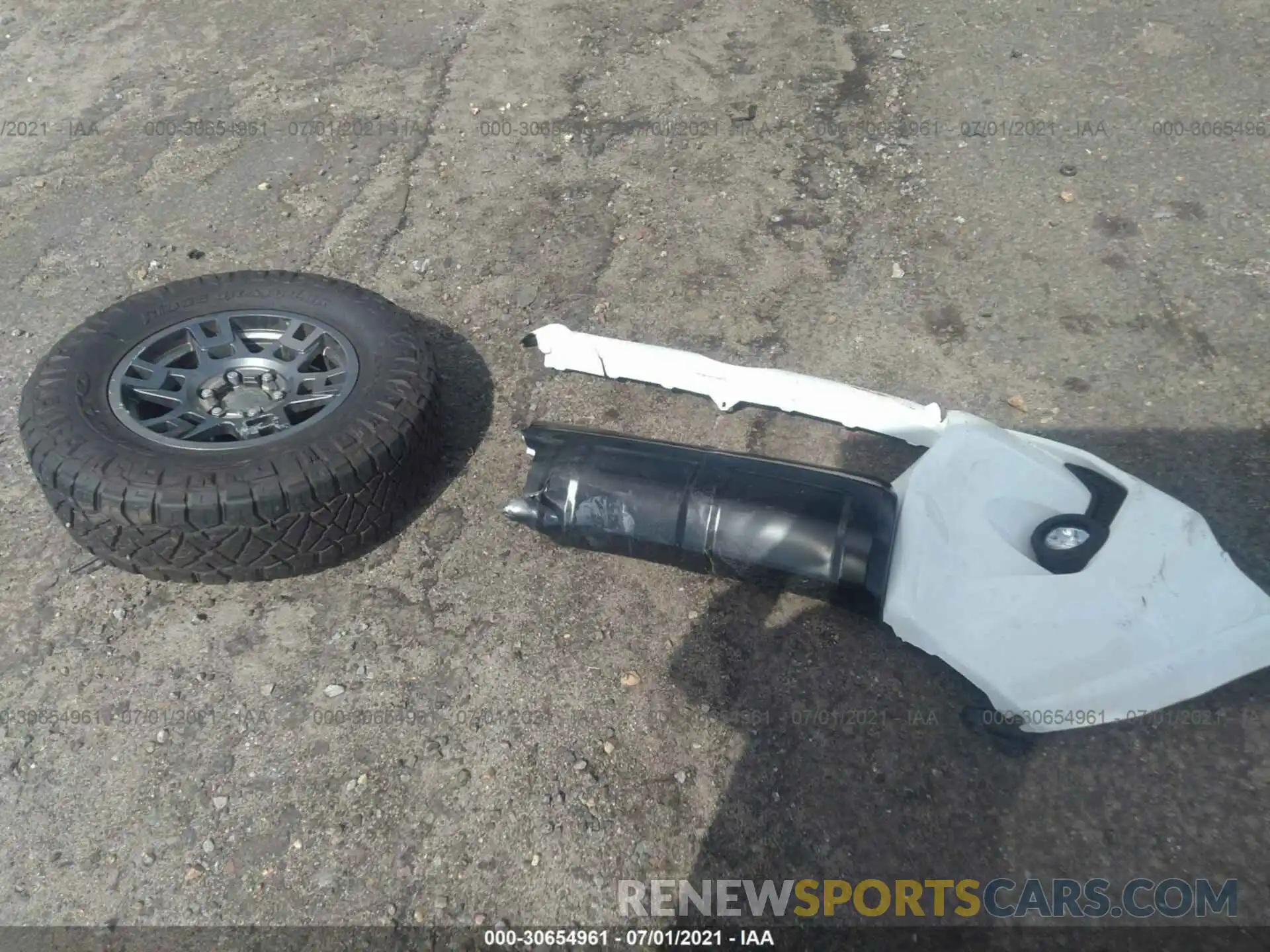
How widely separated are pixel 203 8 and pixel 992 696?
19.6ft

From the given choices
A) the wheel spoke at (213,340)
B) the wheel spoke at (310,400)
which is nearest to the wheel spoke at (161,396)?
the wheel spoke at (213,340)

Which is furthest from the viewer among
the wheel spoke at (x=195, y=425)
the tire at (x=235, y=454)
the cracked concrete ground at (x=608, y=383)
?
the wheel spoke at (x=195, y=425)

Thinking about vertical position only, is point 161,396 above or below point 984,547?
above

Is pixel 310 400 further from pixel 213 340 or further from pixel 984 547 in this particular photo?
pixel 984 547

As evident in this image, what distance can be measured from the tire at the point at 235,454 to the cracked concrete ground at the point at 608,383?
186mm

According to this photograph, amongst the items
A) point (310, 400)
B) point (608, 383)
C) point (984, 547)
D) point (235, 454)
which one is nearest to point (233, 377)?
point (310, 400)

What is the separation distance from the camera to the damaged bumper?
2.15m

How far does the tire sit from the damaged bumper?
15.7 inches

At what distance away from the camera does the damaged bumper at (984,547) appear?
2146 mm

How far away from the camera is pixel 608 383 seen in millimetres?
3197

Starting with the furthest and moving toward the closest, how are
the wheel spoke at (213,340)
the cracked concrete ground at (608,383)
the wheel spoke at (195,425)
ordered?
1. the wheel spoke at (213,340)
2. the wheel spoke at (195,425)
3. the cracked concrete ground at (608,383)

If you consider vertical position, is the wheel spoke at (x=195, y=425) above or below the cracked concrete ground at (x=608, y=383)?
above

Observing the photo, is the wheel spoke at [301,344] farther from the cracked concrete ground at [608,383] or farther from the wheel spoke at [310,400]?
the cracked concrete ground at [608,383]

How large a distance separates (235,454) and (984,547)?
6.66 feet
